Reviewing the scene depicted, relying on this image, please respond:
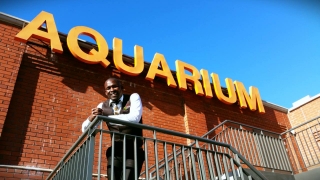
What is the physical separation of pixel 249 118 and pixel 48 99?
7.42m

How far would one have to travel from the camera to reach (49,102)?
700 centimetres

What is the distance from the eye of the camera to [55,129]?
673 cm

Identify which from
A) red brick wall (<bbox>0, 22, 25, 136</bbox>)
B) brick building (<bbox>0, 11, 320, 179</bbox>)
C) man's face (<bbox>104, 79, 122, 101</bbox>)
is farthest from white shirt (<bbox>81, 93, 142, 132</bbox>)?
red brick wall (<bbox>0, 22, 25, 136</bbox>)

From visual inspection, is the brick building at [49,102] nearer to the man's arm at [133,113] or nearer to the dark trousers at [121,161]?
the dark trousers at [121,161]

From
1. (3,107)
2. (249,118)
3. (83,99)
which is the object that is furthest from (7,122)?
(249,118)

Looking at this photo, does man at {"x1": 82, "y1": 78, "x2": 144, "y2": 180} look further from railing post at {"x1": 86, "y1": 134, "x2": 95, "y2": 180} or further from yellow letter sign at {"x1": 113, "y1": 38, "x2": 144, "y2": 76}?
yellow letter sign at {"x1": 113, "y1": 38, "x2": 144, "y2": 76}

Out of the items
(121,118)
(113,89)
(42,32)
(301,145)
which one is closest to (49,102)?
(42,32)

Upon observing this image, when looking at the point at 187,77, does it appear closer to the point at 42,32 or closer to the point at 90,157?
the point at 42,32

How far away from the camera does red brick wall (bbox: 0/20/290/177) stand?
6223 millimetres

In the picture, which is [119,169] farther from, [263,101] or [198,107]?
[263,101]

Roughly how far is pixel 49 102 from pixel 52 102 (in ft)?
Answer: 0.24

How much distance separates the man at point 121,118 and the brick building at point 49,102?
134 inches

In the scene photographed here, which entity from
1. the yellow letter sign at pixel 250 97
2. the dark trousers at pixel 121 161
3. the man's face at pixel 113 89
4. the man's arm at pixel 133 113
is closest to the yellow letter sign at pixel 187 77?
the yellow letter sign at pixel 250 97

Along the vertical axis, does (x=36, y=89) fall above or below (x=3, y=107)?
above
